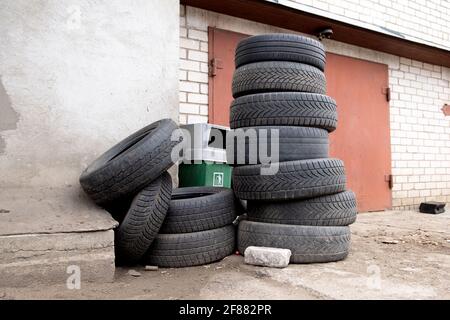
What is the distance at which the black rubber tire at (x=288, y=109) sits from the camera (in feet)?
9.08

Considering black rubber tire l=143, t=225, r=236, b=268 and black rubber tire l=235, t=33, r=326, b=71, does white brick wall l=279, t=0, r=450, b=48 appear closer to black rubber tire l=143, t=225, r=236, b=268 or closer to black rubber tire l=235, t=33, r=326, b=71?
black rubber tire l=235, t=33, r=326, b=71

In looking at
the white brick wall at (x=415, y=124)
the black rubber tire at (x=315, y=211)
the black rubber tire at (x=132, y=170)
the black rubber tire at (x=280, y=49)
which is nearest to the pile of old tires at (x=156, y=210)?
the black rubber tire at (x=132, y=170)

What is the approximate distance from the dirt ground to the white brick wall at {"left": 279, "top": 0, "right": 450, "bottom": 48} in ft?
11.0

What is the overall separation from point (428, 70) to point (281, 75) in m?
5.46

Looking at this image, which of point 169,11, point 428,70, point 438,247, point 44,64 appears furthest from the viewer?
point 428,70

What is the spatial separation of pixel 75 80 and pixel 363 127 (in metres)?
4.41

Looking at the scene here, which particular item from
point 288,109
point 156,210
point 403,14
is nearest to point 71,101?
point 156,210

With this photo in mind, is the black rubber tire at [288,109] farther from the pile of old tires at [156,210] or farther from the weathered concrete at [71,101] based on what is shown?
the weathered concrete at [71,101]

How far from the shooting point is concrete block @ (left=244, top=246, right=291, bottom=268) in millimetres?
2494

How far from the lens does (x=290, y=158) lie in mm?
2746

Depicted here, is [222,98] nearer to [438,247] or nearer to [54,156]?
[54,156]

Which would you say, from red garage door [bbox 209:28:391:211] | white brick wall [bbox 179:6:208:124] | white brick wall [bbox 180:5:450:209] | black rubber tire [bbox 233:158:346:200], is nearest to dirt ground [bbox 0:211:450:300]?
black rubber tire [bbox 233:158:346:200]
